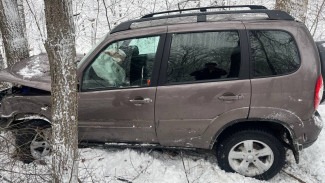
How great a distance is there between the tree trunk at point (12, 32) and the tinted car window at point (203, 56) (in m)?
3.48

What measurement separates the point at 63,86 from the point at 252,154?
229 centimetres

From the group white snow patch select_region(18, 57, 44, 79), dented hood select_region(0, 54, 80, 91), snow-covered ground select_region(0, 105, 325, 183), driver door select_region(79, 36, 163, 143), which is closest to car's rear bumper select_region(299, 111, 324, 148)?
snow-covered ground select_region(0, 105, 325, 183)

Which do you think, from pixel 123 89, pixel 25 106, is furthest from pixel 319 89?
pixel 25 106

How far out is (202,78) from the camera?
287 centimetres

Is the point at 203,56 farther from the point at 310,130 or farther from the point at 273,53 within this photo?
the point at 310,130

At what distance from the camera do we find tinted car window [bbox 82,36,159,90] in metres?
2.99

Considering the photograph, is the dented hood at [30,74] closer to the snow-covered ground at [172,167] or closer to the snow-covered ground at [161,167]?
the snow-covered ground at [161,167]

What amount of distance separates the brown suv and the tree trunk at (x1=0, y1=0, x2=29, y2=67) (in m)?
1.90

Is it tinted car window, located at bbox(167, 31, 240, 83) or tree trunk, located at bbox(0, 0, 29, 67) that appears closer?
tinted car window, located at bbox(167, 31, 240, 83)

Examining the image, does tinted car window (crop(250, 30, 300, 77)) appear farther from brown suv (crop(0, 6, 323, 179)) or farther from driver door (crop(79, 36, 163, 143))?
driver door (crop(79, 36, 163, 143))

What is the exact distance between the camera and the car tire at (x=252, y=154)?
117 inches

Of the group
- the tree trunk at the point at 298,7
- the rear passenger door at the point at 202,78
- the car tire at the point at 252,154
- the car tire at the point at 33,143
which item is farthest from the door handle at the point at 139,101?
the tree trunk at the point at 298,7

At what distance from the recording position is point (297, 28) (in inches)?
108

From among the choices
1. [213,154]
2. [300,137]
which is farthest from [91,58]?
[300,137]
